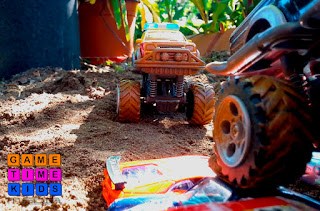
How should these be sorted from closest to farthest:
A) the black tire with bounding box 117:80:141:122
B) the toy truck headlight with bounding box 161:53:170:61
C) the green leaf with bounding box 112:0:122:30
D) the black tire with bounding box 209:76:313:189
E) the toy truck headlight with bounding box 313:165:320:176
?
the black tire with bounding box 209:76:313:189 < the toy truck headlight with bounding box 313:165:320:176 < the toy truck headlight with bounding box 161:53:170:61 < the black tire with bounding box 117:80:141:122 < the green leaf with bounding box 112:0:122:30

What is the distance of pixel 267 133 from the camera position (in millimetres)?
1237

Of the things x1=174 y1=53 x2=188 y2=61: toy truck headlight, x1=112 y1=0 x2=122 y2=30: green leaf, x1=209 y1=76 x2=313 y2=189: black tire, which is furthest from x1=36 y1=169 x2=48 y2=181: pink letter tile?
x1=112 y1=0 x2=122 y2=30: green leaf

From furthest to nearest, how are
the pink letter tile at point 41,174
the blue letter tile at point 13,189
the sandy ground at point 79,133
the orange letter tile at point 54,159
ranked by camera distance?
the orange letter tile at point 54,159
the pink letter tile at point 41,174
the sandy ground at point 79,133
the blue letter tile at point 13,189

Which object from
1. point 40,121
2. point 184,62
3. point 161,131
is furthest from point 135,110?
point 40,121

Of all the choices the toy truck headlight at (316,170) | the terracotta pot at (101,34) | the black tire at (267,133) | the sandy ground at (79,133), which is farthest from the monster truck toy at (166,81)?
the terracotta pot at (101,34)

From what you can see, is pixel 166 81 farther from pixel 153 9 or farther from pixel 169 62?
pixel 153 9

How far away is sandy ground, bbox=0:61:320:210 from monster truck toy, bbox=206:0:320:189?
1267 mm

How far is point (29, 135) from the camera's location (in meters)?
3.61

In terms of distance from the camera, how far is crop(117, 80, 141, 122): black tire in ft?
13.3

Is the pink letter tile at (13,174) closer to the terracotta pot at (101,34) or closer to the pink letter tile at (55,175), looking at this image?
the pink letter tile at (55,175)

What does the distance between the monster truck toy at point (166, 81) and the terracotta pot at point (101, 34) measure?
153 inches

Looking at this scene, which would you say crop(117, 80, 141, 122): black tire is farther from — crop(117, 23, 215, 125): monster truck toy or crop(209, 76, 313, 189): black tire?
crop(209, 76, 313, 189): black tire

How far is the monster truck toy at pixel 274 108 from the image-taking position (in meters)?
1.25

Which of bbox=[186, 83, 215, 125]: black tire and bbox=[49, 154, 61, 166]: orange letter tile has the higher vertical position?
bbox=[186, 83, 215, 125]: black tire
